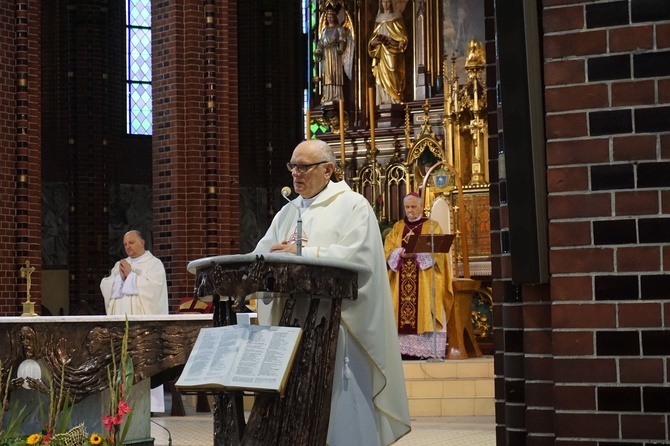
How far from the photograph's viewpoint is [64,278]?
2092 centimetres

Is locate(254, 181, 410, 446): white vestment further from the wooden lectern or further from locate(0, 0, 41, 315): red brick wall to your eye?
locate(0, 0, 41, 315): red brick wall

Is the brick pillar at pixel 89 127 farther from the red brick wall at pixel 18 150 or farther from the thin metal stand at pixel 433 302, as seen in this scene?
the thin metal stand at pixel 433 302

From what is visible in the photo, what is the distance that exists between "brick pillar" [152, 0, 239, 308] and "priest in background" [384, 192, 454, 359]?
3.03 meters

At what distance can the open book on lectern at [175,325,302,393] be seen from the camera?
14.9ft

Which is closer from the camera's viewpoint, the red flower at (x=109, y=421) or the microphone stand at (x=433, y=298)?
the red flower at (x=109, y=421)

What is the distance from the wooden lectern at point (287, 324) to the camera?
465cm

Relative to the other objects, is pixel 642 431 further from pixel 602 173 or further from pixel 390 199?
pixel 390 199

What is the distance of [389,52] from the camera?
56.5 feet

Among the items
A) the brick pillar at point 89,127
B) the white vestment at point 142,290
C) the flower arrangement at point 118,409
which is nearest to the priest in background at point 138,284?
the white vestment at point 142,290

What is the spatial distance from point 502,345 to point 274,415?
1.04 metres

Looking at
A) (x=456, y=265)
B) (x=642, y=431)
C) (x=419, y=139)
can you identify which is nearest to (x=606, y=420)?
(x=642, y=431)

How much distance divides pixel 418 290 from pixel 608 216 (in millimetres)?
9241

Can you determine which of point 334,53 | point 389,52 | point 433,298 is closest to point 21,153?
point 433,298

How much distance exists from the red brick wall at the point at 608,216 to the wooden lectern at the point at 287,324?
1319mm
